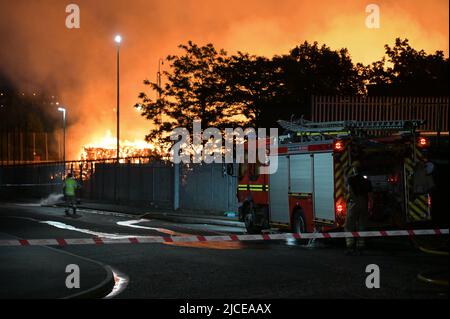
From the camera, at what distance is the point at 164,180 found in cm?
3319

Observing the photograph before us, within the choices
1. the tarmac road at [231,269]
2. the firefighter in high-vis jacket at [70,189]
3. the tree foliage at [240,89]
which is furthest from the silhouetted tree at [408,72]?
the tarmac road at [231,269]

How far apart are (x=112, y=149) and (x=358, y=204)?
44.3m

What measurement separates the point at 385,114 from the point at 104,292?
57.5 ft

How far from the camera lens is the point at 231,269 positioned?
39.7ft

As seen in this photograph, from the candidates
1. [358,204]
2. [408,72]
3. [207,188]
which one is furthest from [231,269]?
[408,72]

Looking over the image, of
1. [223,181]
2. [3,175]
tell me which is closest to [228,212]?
[223,181]

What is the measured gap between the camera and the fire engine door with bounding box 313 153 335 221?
50.7 feet

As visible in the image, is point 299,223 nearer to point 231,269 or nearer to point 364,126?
point 364,126

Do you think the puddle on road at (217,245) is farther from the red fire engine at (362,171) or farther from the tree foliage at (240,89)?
the tree foliage at (240,89)

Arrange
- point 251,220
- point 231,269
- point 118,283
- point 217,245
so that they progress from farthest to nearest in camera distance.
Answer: point 251,220 → point 217,245 → point 231,269 → point 118,283

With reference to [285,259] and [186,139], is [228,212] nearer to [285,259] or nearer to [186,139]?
[186,139]

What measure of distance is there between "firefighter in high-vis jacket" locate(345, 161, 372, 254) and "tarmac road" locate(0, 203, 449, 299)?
0.54 metres

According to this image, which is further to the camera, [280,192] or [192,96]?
[192,96]

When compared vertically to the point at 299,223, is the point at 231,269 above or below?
below
